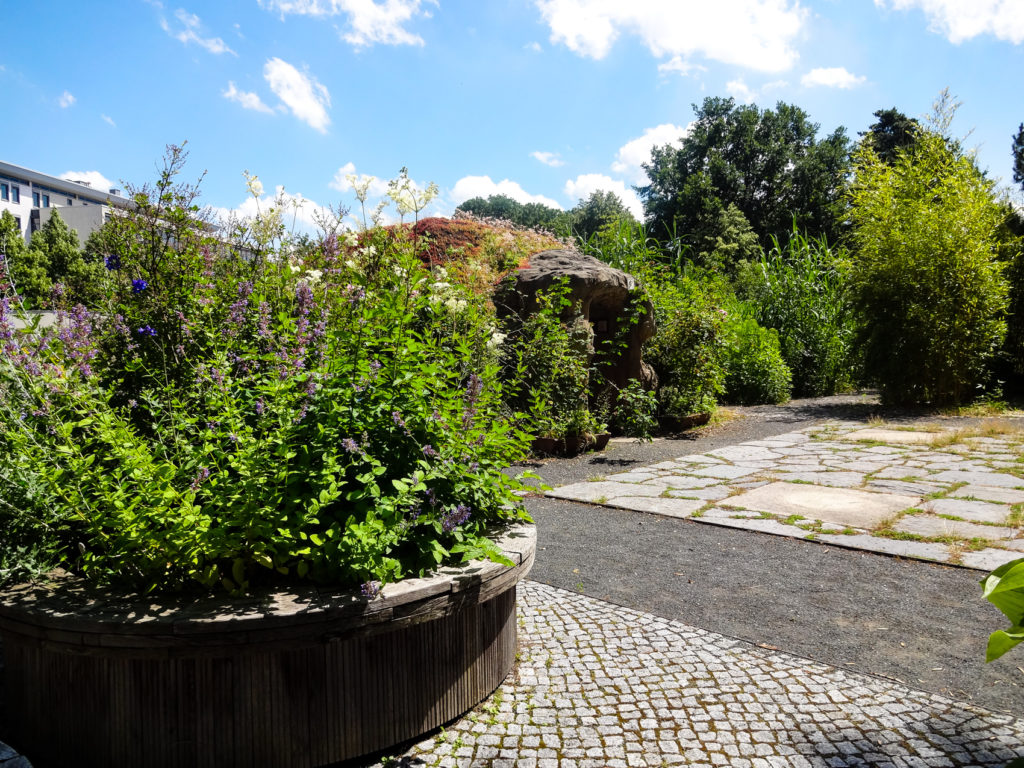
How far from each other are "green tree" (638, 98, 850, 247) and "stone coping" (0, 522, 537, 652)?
104 feet

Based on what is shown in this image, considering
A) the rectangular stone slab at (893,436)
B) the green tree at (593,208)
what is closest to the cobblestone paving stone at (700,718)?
the rectangular stone slab at (893,436)

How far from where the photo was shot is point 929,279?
9789mm

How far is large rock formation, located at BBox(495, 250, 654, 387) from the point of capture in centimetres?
738

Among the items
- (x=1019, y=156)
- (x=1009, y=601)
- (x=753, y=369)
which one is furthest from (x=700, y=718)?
(x=1019, y=156)

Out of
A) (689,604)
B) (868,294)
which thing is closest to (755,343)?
(868,294)

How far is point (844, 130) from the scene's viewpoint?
1448 inches

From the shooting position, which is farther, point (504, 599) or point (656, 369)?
point (656, 369)

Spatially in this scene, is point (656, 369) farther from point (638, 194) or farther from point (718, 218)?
point (638, 194)

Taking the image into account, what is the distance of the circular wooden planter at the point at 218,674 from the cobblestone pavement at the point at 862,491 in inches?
122

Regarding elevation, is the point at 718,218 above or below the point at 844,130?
below

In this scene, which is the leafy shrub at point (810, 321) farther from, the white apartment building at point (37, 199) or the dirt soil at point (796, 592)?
the white apartment building at point (37, 199)

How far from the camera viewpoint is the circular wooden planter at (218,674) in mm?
1877

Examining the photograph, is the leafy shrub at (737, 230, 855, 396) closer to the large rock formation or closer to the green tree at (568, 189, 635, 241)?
the large rock formation

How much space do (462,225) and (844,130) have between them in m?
32.9
